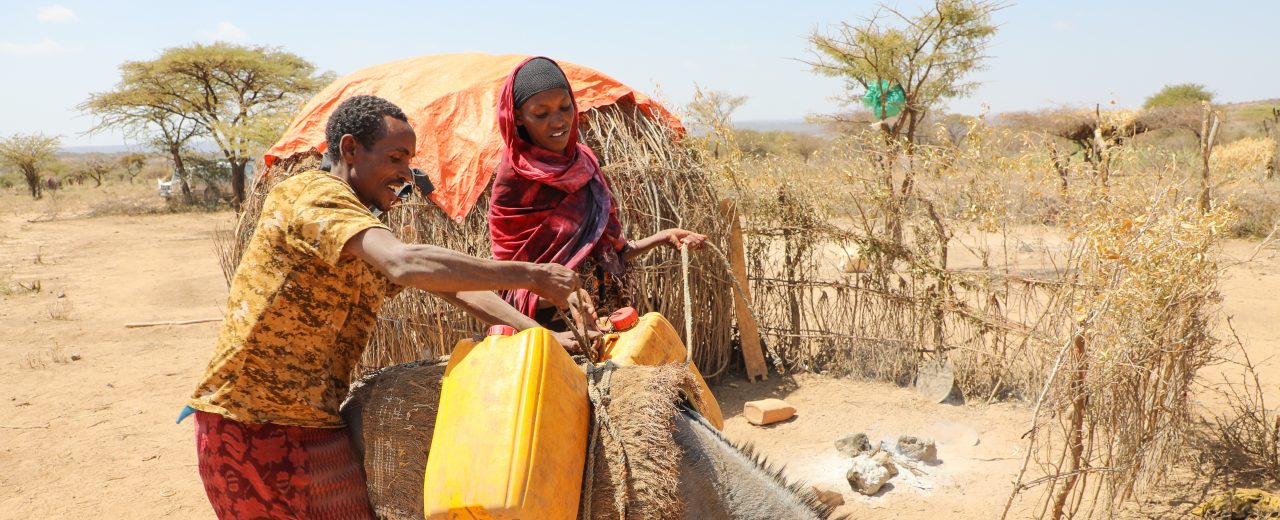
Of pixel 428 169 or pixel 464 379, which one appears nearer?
pixel 464 379

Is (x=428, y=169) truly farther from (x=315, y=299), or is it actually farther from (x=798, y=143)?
(x=798, y=143)

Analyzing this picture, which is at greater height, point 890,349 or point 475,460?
point 475,460

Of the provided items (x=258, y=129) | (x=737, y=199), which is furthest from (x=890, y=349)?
(x=258, y=129)

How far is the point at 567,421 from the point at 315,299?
0.59 meters

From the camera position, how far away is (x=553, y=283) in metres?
1.63

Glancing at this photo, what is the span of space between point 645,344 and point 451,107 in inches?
138

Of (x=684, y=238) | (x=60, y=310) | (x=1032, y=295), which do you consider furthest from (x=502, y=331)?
(x=60, y=310)

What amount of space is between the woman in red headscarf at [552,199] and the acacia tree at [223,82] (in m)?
18.2

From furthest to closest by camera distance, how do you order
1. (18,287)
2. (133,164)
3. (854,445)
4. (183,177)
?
1. (133,164)
2. (183,177)
3. (18,287)
4. (854,445)

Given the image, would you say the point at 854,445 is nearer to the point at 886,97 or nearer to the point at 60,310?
the point at 886,97

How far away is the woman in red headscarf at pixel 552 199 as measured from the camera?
8.54ft

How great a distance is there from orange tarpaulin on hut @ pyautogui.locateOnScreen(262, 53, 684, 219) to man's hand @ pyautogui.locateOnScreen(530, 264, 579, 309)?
330cm

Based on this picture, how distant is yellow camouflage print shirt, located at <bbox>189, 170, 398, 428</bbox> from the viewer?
1604 millimetres

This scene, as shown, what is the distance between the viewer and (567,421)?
1562 mm
